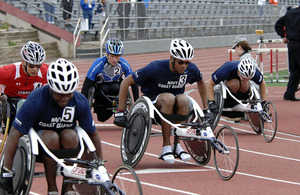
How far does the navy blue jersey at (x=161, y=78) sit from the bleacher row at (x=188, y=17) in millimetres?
19754

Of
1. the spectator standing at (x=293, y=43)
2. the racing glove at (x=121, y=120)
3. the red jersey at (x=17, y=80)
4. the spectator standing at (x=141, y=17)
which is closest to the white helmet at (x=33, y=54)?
the red jersey at (x=17, y=80)

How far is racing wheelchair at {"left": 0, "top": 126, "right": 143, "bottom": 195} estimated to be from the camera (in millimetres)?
4809

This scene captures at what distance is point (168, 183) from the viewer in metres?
7.06

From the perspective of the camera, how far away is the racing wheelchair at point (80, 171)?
4809 mm

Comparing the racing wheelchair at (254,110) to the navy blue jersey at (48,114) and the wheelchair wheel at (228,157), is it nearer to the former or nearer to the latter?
the wheelchair wheel at (228,157)

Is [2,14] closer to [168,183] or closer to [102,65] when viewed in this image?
[102,65]

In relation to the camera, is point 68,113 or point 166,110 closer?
point 68,113

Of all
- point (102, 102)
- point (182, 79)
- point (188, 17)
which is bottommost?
point (188, 17)

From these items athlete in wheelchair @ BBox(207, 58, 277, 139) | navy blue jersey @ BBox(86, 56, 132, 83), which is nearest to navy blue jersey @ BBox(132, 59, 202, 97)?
athlete in wheelchair @ BBox(207, 58, 277, 139)

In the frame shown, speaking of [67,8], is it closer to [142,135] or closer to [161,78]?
[161,78]

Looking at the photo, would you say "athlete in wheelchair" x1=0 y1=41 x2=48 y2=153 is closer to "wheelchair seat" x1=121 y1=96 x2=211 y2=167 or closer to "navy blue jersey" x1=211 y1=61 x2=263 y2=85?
"wheelchair seat" x1=121 y1=96 x2=211 y2=167

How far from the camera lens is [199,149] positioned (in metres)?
8.03

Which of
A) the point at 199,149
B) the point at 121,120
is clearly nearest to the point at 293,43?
the point at 199,149

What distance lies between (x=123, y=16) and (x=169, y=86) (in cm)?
2195
